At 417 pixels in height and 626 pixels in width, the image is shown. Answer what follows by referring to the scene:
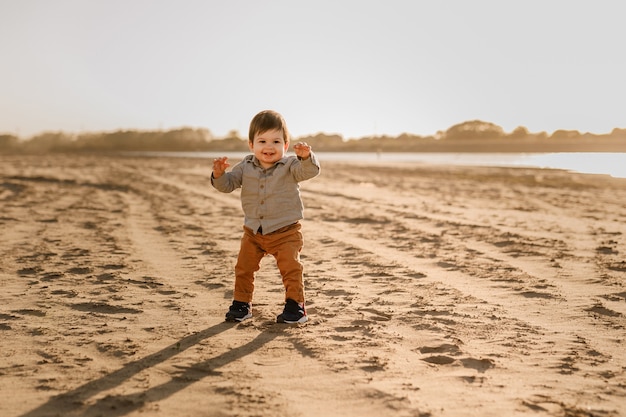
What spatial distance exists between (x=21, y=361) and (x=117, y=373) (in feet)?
1.96

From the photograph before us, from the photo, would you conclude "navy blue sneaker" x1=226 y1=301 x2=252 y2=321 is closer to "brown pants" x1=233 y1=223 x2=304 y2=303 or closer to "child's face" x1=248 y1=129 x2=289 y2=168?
"brown pants" x1=233 y1=223 x2=304 y2=303

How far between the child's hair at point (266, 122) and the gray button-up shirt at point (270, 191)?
0.84ft

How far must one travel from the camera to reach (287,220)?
393cm

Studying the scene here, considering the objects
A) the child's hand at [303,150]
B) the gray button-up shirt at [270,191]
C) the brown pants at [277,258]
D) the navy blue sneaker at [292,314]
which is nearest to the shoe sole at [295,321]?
the navy blue sneaker at [292,314]

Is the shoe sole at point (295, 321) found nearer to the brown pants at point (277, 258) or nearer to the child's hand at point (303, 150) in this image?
the brown pants at point (277, 258)

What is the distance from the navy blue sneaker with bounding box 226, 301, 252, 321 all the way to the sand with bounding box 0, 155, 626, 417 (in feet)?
0.30

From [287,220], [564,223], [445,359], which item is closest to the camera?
[445,359]

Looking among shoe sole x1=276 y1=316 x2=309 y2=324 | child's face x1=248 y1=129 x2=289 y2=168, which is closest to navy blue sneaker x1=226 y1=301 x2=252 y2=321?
shoe sole x1=276 y1=316 x2=309 y2=324

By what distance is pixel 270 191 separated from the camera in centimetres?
396

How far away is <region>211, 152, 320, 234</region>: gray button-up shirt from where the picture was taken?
3928 mm

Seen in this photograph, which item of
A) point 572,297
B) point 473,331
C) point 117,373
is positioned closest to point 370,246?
point 572,297

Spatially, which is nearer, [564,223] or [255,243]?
[255,243]

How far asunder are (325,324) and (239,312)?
61 centimetres

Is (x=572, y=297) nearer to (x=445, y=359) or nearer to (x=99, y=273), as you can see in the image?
(x=445, y=359)
